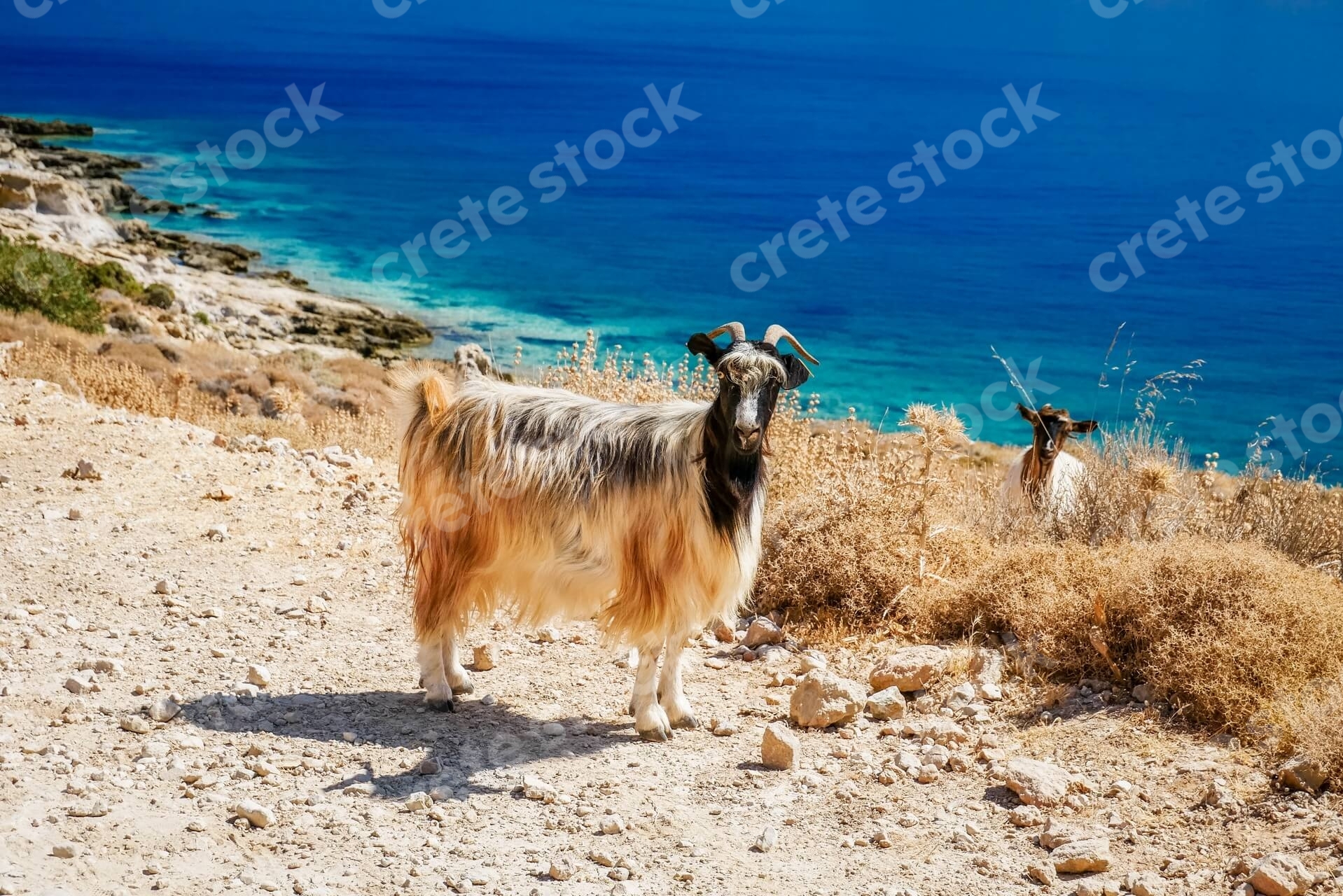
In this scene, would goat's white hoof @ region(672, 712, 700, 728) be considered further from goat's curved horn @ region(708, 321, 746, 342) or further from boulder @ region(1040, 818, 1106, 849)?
goat's curved horn @ region(708, 321, 746, 342)

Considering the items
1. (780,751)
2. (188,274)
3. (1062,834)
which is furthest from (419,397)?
(188,274)

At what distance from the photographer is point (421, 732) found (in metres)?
6.09

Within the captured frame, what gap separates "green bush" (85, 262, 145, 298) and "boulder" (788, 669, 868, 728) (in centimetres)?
2295

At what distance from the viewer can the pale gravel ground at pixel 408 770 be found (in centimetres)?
487

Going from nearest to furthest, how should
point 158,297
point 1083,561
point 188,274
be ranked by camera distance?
point 1083,561, point 158,297, point 188,274

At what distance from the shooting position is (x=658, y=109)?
87750 mm

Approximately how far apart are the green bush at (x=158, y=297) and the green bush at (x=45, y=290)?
233 inches

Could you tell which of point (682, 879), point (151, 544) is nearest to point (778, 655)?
point (682, 879)

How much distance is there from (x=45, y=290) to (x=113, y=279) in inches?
307

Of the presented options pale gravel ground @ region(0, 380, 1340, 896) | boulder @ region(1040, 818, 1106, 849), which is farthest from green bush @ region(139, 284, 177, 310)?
boulder @ region(1040, 818, 1106, 849)

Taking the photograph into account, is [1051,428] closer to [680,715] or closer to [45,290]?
[680,715]

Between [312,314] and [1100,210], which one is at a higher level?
[1100,210]

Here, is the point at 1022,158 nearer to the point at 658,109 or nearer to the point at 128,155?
the point at 658,109

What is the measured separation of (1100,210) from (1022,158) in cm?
1535
